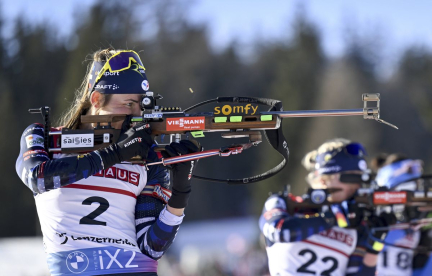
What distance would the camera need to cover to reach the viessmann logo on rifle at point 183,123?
12.0 feet

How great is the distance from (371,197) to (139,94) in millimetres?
2517

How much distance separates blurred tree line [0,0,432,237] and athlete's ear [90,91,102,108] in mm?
23686

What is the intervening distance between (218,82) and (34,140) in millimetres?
41719

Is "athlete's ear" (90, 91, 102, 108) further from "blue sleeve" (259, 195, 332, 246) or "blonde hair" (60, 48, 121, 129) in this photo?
"blue sleeve" (259, 195, 332, 246)

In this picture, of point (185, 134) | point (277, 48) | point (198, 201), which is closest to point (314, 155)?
point (185, 134)

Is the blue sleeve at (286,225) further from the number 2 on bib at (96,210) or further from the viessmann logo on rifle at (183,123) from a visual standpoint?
the number 2 on bib at (96,210)

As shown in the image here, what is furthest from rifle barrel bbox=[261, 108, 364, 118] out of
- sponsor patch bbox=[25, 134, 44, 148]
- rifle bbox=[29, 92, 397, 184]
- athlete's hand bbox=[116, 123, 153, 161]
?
sponsor patch bbox=[25, 134, 44, 148]

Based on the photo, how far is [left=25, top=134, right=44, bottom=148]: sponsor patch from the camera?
353cm

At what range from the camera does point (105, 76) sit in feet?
12.4

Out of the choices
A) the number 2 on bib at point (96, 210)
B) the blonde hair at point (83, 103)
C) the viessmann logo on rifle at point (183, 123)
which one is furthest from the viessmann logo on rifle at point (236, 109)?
the number 2 on bib at point (96, 210)

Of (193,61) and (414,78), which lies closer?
(193,61)

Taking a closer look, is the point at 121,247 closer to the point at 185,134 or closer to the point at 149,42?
the point at 185,134

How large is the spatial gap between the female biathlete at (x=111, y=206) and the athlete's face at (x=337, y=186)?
2068mm

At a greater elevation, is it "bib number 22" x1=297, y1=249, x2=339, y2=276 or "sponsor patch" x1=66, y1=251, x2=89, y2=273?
"sponsor patch" x1=66, y1=251, x2=89, y2=273
